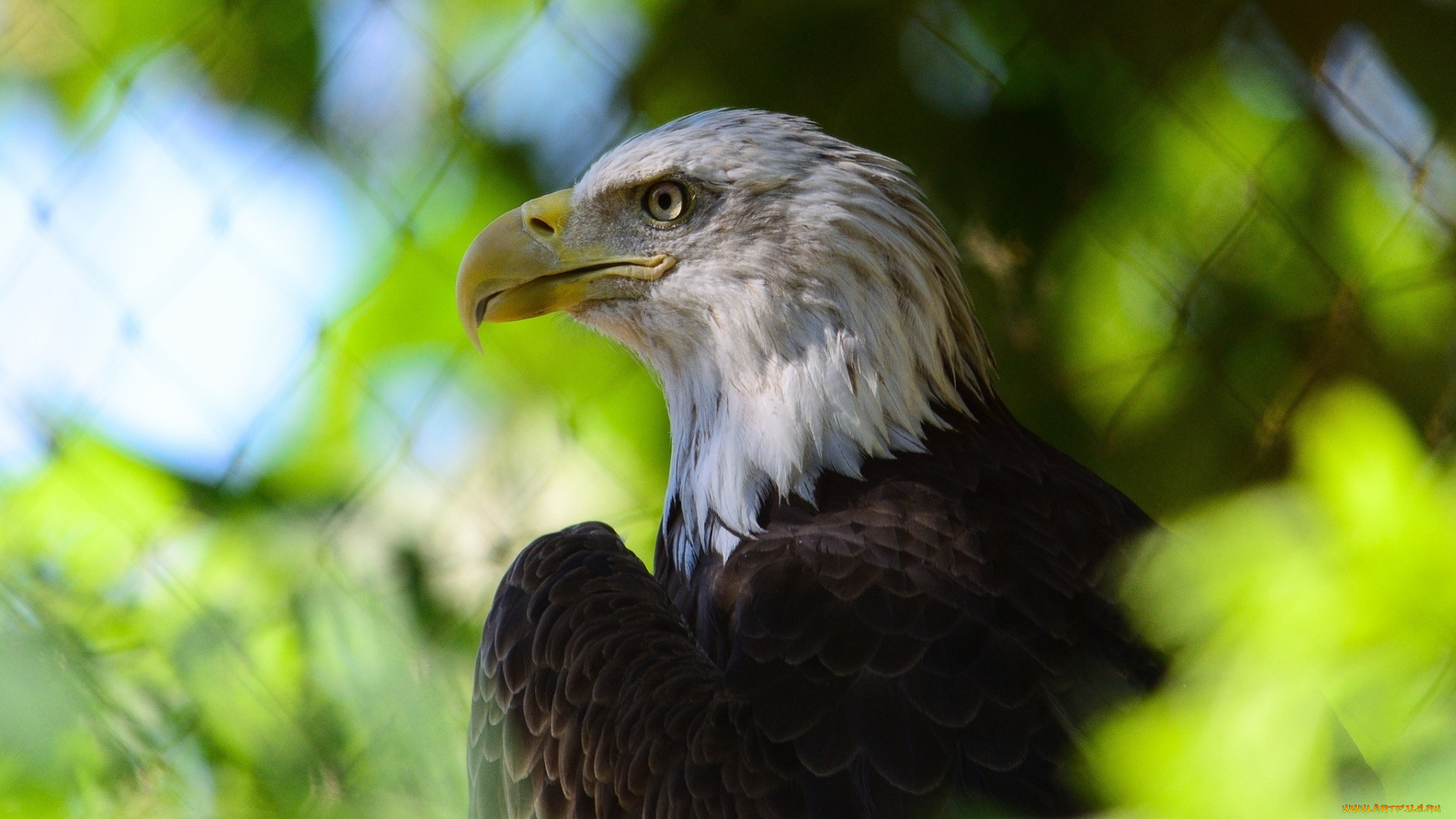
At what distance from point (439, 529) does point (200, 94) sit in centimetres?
92

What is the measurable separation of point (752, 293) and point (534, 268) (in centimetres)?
32

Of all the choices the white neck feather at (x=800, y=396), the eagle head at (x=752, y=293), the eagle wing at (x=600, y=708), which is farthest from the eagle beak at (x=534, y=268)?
the eagle wing at (x=600, y=708)

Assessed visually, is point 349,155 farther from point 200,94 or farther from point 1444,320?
point 1444,320

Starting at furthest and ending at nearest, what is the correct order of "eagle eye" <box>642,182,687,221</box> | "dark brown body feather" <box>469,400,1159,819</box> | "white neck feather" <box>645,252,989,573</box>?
"eagle eye" <box>642,182,687,221</box>
"white neck feather" <box>645,252,989,573</box>
"dark brown body feather" <box>469,400,1159,819</box>

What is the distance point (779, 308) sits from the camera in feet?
5.11

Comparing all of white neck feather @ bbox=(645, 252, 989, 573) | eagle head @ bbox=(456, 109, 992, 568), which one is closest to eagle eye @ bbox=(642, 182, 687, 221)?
eagle head @ bbox=(456, 109, 992, 568)

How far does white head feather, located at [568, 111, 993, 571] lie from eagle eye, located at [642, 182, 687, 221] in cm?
1

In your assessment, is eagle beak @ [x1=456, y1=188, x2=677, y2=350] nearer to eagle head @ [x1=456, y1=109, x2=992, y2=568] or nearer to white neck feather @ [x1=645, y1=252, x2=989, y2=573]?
eagle head @ [x1=456, y1=109, x2=992, y2=568]

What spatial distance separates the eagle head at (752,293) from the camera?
1.54 meters

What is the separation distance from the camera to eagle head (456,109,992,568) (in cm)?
154

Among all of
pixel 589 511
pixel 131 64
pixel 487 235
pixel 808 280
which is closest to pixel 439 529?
pixel 589 511

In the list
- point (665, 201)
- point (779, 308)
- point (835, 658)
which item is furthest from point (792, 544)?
point (665, 201)

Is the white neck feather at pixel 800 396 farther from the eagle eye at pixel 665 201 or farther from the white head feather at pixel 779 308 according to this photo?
the eagle eye at pixel 665 201

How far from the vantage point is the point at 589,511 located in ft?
6.79
